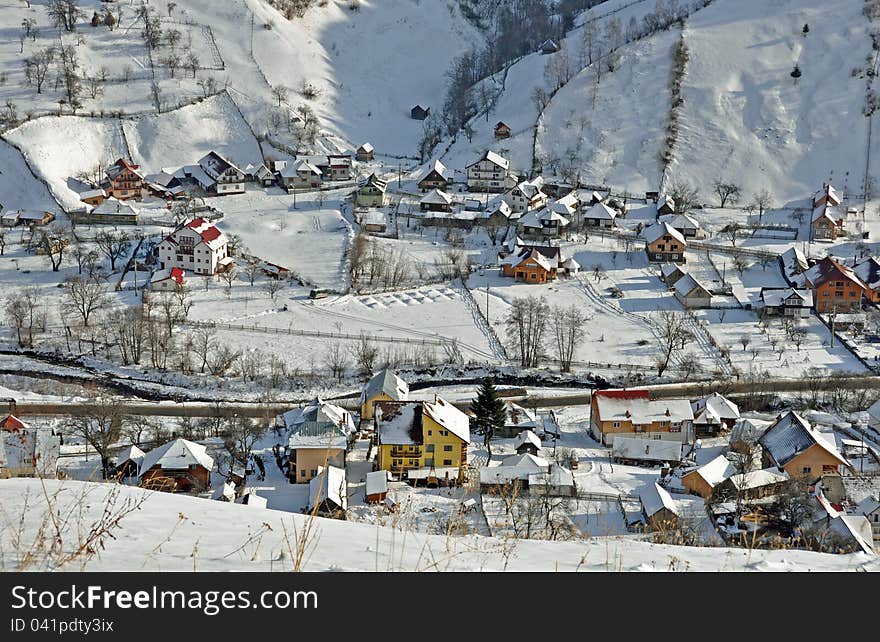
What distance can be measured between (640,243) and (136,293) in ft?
64.9

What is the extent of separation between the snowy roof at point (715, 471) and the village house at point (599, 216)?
73.2ft

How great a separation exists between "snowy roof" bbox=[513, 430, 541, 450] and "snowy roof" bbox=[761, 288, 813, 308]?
14.0m

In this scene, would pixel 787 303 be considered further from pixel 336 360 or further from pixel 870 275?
pixel 336 360

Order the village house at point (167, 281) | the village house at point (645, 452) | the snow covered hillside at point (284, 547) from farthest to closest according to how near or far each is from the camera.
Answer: the village house at point (167, 281), the village house at point (645, 452), the snow covered hillside at point (284, 547)

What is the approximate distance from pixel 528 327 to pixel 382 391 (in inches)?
298

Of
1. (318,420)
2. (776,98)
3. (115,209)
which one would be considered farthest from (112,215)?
(776,98)

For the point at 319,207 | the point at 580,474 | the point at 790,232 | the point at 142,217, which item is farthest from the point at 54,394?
the point at 790,232

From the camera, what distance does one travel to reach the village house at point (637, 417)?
23.5 meters

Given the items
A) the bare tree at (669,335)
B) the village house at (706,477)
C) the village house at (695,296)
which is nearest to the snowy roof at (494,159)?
the village house at (695,296)

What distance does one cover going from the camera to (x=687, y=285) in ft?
112

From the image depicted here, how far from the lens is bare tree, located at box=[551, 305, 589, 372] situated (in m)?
28.9

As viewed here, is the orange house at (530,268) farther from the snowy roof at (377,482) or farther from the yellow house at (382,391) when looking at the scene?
the snowy roof at (377,482)

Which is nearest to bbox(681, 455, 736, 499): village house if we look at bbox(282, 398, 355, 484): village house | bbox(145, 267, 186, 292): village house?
bbox(282, 398, 355, 484): village house

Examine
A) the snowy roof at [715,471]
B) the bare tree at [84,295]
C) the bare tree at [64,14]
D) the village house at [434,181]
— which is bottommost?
the snowy roof at [715,471]
